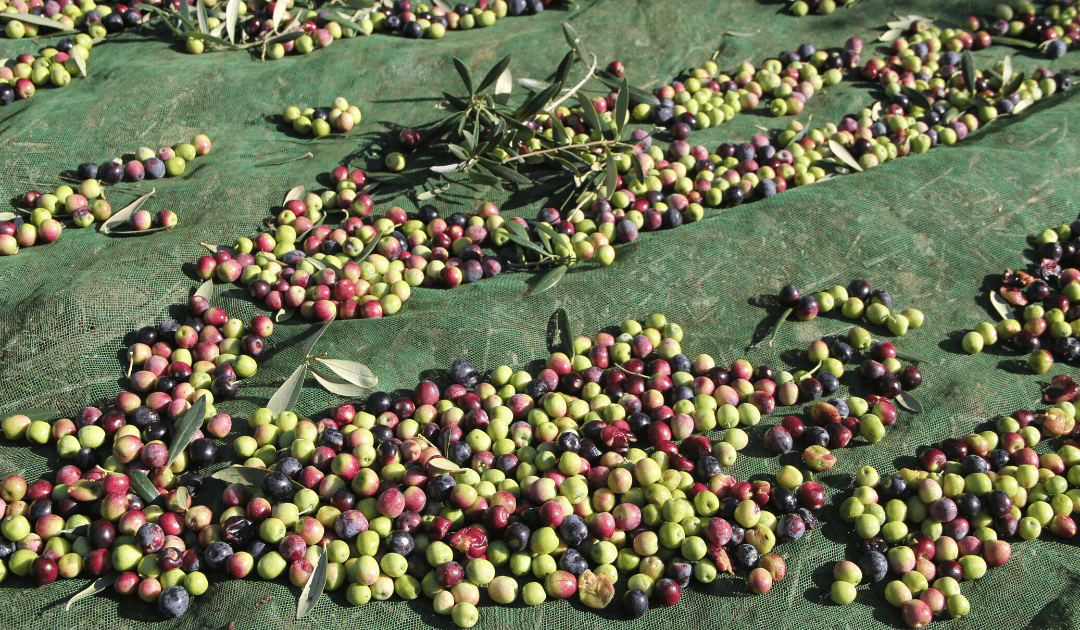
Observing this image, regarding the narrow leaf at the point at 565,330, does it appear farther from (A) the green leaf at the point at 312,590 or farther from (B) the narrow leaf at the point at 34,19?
(B) the narrow leaf at the point at 34,19

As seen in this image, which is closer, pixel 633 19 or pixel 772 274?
pixel 772 274

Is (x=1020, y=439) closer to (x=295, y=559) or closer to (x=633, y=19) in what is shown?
(x=295, y=559)

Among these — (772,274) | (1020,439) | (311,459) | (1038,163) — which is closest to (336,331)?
(311,459)

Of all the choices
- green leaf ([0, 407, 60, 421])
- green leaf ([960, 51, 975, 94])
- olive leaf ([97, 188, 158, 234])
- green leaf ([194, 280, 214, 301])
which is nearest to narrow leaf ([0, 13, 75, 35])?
olive leaf ([97, 188, 158, 234])

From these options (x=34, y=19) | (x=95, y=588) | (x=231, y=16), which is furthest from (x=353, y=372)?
(x=34, y=19)

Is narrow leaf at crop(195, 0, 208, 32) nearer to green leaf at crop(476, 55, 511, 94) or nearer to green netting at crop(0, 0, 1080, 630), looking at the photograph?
green netting at crop(0, 0, 1080, 630)

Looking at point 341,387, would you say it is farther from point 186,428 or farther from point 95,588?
point 95,588

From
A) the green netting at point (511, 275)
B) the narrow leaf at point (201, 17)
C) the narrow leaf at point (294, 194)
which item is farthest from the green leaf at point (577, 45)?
the narrow leaf at point (201, 17)
